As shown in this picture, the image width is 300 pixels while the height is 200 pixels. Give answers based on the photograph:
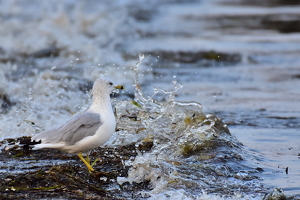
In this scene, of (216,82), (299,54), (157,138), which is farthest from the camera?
(299,54)

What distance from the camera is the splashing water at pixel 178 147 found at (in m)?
4.84

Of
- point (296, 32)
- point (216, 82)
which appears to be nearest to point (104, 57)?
point (216, 82)

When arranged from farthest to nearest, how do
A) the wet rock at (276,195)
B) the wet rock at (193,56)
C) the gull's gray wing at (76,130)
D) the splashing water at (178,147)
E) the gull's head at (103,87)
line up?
the wet rock at (193,56) → the gull's head at (103,87) → the gull's gray wing at (76,130) → the splashing water at (178,147) → the wet rock at (276,195)

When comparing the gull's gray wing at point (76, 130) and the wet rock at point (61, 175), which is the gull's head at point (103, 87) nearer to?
the gull's gray wing at point (76, 130)

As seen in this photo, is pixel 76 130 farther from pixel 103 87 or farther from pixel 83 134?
pixel 103 87

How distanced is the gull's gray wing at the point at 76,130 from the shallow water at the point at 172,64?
3.25 ft

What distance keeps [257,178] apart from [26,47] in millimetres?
10168

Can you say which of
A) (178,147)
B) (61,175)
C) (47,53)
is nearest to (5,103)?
(178,147)

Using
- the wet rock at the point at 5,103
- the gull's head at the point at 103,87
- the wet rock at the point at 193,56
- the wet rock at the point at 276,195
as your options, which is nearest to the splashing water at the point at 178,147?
the wet rock at the point at 276,195

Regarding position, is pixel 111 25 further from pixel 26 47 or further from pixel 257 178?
pixel 257 178

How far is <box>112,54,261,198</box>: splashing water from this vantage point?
191 inches

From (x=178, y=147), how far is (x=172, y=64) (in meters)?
7.07

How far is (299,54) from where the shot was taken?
45.2 ft

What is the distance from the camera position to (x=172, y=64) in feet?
42.1
